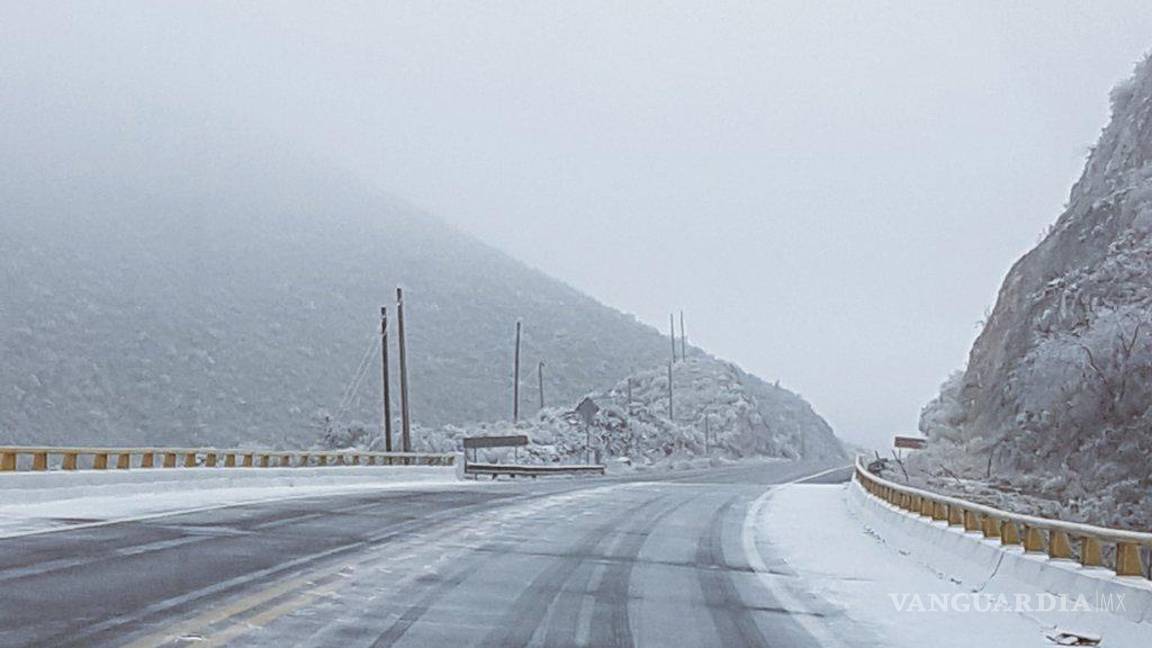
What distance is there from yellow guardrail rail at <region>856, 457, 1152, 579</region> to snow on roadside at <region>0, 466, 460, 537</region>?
10.8 m

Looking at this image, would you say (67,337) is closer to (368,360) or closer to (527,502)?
(368,360)

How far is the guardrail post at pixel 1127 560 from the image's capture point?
1016 centimetres

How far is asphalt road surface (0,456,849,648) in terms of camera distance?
9.03 m

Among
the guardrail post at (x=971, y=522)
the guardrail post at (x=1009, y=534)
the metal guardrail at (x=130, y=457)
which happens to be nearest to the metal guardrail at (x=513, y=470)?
the metal guardrail at (x=130, y=457)

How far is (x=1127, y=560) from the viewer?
33.4ft

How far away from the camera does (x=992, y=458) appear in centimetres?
4062

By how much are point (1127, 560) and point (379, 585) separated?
20.8 feet

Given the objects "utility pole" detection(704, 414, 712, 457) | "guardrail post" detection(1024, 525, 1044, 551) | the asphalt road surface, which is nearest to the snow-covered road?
the asphalt road surface

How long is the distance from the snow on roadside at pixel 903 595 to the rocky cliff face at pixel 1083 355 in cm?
1253

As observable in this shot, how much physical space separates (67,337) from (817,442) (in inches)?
3515

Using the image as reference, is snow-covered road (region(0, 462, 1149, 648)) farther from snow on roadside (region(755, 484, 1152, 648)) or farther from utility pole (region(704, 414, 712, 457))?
utility pole (region(704, 414, 712, 457))

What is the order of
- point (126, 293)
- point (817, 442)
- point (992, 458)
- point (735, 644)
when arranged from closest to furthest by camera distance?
point (735, 644)
point (992, 458)
point (126, 293)
point (817, 442)

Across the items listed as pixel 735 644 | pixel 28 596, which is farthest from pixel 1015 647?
pixel 28 596

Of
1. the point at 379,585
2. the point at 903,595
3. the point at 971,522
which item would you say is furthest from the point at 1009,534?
the point at 379,585
